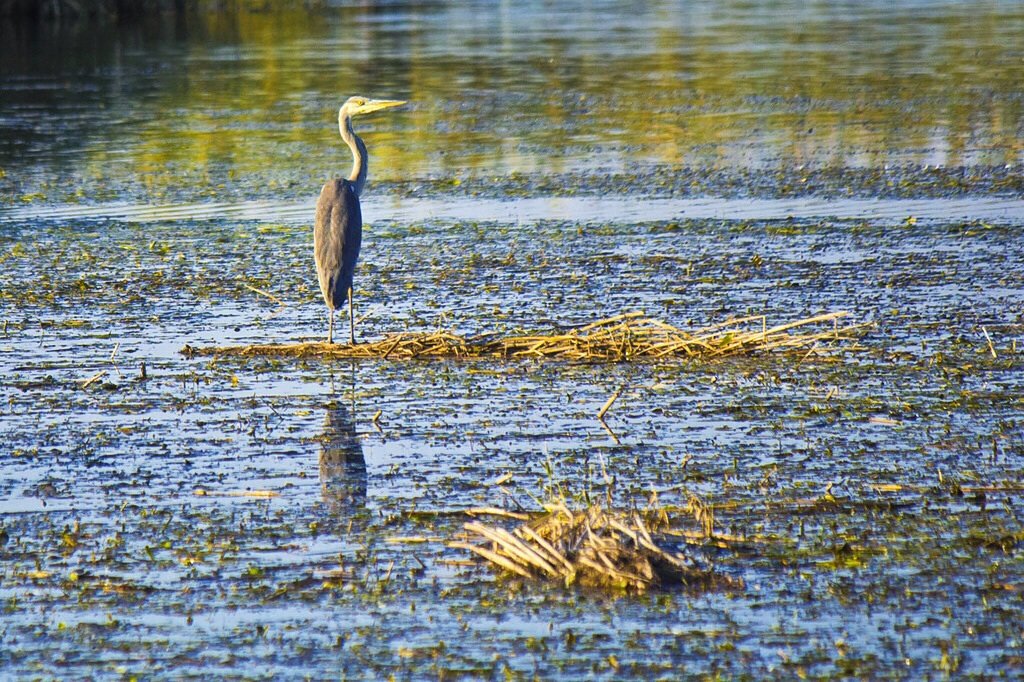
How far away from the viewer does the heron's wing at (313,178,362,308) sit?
36.9 ft

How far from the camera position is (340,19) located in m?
51.5

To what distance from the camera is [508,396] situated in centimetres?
953

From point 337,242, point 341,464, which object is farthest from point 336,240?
point 341,464

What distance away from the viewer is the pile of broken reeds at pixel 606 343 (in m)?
10.2

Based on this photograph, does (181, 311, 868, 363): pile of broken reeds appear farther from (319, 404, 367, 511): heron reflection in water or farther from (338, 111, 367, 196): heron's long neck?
(338, 111, 367, 196): heron's long neck

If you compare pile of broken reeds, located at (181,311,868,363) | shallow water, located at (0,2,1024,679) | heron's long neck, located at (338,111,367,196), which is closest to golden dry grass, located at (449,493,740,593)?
shallow water, located at (0,2,1024,679)

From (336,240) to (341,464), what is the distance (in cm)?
347

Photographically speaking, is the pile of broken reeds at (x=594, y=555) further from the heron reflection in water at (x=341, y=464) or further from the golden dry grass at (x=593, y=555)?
the heron reflection in water at (x=341, y=464)

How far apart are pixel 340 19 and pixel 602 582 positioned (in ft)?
154

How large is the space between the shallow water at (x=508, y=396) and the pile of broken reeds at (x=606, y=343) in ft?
0.57

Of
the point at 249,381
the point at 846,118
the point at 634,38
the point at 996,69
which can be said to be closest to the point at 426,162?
the point at 846,118

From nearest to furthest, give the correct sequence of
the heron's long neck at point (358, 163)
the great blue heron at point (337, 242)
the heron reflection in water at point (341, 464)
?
the heron reflection in water at point (341, 464)
the great blue heron at point (337, 242)
the heron's long neck at point (358, 163)

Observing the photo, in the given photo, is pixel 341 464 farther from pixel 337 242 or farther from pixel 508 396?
pixel 337 242

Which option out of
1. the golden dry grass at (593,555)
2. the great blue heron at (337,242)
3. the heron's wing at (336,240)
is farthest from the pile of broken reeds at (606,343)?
the golden dry grass at (593,555)
